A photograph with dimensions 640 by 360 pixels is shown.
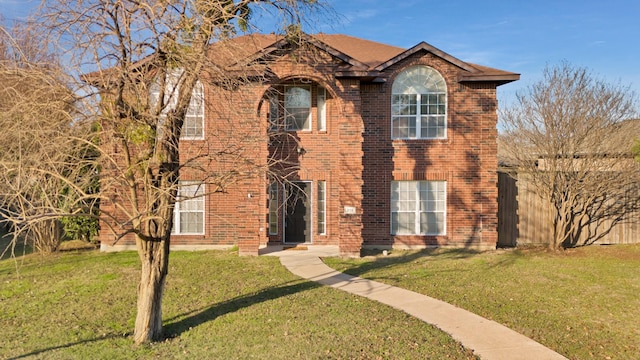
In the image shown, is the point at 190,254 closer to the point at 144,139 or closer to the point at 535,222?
the point at 144,139

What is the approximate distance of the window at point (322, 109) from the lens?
13.8m

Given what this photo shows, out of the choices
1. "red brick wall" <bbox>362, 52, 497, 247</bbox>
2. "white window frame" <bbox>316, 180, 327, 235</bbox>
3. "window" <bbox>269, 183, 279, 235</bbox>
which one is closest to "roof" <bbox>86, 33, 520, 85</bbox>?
"red brick wall" <bbox>362, 52, 497, 247</bbox>

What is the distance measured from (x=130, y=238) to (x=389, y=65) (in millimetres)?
9322

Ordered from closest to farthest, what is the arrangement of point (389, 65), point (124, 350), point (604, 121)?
point (124, 350), point (604, 121), point (389, 65)

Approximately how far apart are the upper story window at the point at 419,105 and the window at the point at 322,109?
204cm

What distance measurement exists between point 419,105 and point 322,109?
2.95m

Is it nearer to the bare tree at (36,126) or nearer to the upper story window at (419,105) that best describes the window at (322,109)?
the upper story window at (419,105)

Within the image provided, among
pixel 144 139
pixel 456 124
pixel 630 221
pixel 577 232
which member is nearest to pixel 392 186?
pixel 456 124

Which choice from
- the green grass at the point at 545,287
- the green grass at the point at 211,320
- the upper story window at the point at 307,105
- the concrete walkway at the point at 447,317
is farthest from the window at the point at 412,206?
the green grass at the point at 211,320

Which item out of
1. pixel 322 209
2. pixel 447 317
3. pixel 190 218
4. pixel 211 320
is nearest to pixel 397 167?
pixel 322 209

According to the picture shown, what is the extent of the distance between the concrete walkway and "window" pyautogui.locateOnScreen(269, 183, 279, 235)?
257cm

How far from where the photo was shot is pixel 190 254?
41.8 ft

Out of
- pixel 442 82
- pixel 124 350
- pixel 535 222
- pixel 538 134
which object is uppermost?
pixel 442 82

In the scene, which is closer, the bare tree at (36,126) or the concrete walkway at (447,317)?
the bare tree at (36,126)
